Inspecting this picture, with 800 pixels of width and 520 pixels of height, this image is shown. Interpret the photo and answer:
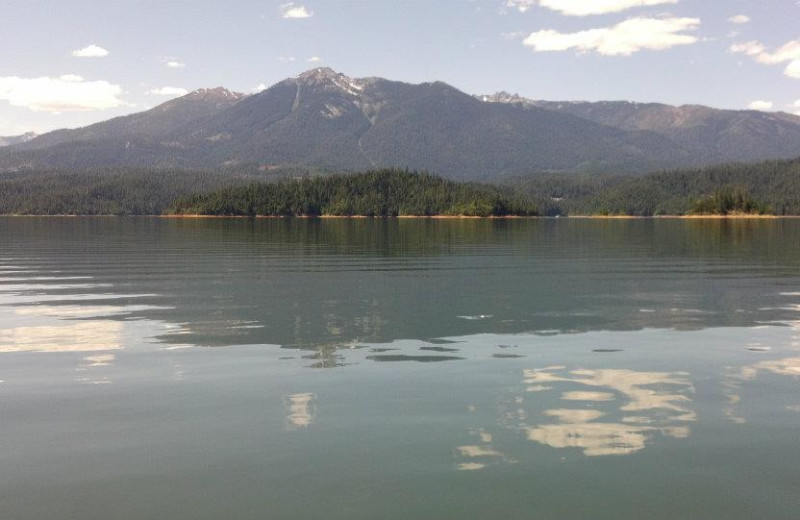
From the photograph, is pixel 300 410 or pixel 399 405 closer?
pixel 300 410

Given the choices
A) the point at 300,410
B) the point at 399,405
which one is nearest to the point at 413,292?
the point at 399,405

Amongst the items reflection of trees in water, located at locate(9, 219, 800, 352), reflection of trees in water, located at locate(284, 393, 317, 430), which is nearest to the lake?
reflection of trees in water, located at locate(284, 393, 317, 430)

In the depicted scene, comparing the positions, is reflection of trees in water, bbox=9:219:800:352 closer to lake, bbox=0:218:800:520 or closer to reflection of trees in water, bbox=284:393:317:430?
lake, bbox=0:218:800:520

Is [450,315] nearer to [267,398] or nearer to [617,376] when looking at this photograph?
[617,376]

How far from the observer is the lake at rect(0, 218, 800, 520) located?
12922 mm

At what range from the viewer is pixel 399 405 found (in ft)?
60.5

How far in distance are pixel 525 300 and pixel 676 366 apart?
630 inches

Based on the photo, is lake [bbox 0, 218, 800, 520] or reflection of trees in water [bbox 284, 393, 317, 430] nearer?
lake [bbox 0, 218, 800, 520]

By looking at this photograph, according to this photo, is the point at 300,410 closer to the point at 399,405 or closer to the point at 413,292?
the point at 399,405

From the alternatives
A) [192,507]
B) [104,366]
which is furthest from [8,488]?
[104,366]

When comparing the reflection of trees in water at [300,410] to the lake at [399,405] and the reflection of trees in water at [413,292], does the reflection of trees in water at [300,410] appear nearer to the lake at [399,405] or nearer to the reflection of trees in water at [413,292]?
the lake at [399,405]

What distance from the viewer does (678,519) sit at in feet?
39.4

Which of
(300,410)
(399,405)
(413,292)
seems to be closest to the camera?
(300,410)

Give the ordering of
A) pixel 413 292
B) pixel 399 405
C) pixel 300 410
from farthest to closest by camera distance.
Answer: pixel 413 292
pixel 399 405
pixel 300 410
